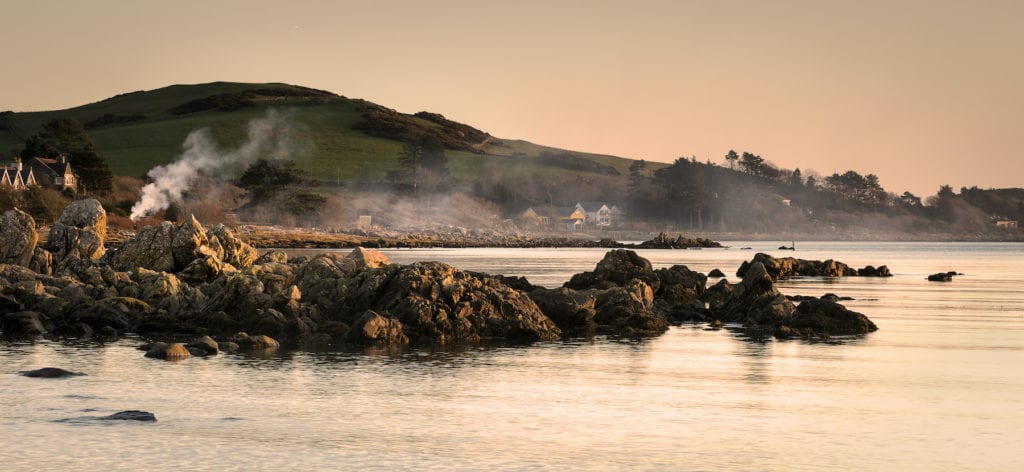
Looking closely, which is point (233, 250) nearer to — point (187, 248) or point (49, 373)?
point (187, 248)

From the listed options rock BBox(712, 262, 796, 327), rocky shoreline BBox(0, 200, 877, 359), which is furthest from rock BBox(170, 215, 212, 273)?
rock BBox(712, 262, 796, 327)

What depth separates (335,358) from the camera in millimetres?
36375

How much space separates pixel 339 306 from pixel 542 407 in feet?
62.6

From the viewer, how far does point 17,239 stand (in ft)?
205

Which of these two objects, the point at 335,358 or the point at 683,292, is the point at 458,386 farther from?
the point at 683,292

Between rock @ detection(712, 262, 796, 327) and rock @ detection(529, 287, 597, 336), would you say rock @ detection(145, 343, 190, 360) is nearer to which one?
rock @ detection(529, 287, 597, 336)

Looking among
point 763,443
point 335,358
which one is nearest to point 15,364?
point 335,358

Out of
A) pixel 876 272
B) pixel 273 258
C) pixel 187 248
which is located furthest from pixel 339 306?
pixel 876 272

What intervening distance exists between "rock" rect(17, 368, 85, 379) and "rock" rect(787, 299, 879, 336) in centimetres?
2684

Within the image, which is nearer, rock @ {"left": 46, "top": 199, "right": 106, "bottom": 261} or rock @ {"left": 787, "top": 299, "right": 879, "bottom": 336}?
rock @ {"left": 787, "top": 299, "right": 879, "bottom": 336}

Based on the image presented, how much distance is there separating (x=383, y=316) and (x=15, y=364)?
12512 millimetres

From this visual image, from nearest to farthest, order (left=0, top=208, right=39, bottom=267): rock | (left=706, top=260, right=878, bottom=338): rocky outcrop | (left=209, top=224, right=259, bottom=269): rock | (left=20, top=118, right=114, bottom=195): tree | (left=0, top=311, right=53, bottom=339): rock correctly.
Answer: (left=0, top=311, right=53, bottom=339): rock, (left=706, top=260, right=878, bottom=338): rocky outcrop, (left=209, top=224, right=259, bottom=269): rock, (left=0, top=208, right=39, bottom=267): rock, (left=20, top=118, right=114, bottom=195): tree

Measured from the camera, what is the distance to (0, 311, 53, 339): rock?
4216 cm

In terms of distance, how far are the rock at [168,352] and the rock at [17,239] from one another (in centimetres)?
2777
